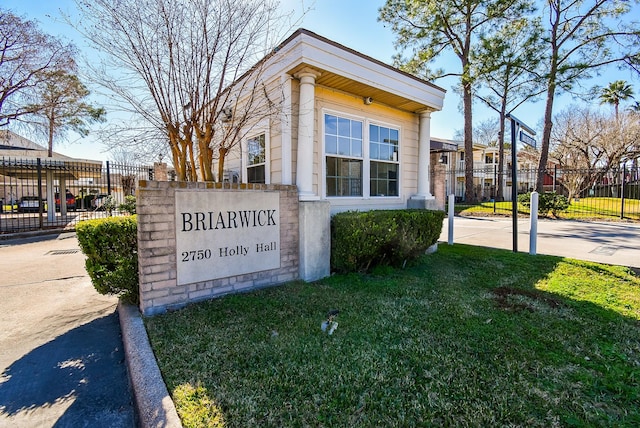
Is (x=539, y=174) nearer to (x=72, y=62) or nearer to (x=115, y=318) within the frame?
(x=115, y=318)

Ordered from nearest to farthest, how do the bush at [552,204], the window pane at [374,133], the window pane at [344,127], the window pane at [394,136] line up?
the window pane at [344,127] → the window pane at [374,133] → the window pane at [394,136] → the bush at [552,204]

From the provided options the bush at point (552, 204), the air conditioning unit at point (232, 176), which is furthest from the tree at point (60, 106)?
the bush at point (552, 204)

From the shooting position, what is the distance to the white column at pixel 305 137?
15.4 feet

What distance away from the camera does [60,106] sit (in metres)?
15.1

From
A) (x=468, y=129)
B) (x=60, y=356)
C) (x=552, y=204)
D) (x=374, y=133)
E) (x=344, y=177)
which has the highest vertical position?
(x=468, y=129)

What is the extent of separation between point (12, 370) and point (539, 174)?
19808mm

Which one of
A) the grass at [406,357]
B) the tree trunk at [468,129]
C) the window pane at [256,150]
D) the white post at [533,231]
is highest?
the tree trunk at [468,129]

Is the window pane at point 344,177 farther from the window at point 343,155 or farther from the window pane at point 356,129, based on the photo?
the window pane at point 356,129

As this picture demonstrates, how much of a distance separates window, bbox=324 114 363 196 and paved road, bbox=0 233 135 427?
3.80 m

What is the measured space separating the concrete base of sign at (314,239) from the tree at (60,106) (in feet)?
41.8

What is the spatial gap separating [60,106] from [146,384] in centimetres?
1845

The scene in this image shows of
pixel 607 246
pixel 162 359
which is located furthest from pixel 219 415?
pixel 607 246

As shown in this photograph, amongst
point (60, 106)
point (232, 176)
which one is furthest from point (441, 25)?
point (60, 106)

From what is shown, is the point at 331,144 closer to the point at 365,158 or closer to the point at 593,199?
the point at 365,158
